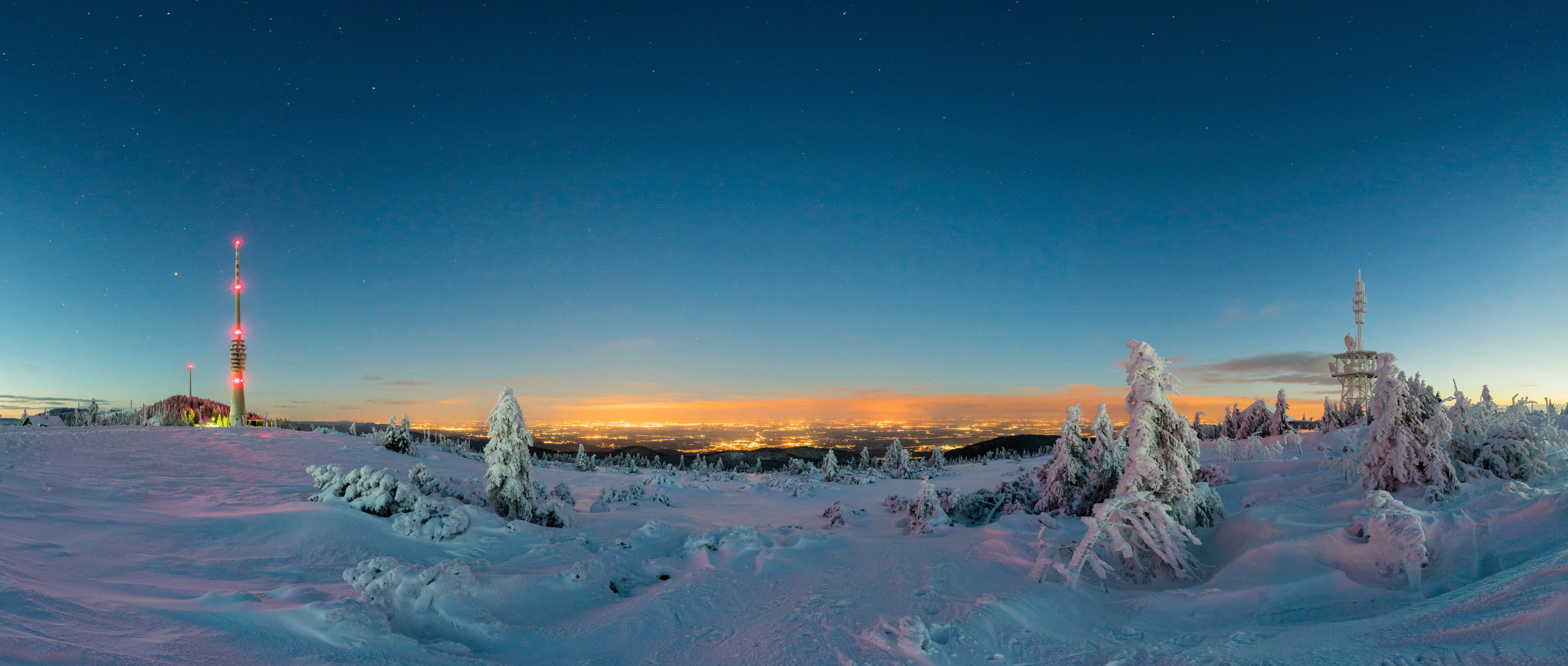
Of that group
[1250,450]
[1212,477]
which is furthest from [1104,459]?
[1250,450]

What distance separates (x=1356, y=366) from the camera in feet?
108

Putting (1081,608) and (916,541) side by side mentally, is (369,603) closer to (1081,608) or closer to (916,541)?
(1081,608)

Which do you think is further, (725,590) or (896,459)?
(896,459)

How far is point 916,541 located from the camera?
15.2 metres

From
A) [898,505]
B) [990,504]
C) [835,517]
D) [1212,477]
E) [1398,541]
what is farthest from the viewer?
[898,505]

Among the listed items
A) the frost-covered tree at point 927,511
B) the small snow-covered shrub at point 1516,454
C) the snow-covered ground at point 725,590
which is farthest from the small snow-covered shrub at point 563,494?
the small snow-covered shrub at point 1516,454

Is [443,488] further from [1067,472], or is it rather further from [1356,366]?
[1356,366]

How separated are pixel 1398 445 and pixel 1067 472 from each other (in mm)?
7562

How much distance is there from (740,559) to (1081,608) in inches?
266

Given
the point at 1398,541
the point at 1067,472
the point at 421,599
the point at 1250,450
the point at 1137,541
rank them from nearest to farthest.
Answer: the point at 1398,541
the point at 421,599
the point at 1137,541
the point at 1067,472
the point at 1250,450

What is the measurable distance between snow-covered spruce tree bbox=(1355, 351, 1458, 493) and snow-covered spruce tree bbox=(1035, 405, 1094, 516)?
6.33 m

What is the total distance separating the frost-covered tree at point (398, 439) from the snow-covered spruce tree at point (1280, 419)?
142ft

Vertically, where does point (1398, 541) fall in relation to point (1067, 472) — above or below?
above

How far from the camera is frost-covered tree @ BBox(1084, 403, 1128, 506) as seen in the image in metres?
17.3
